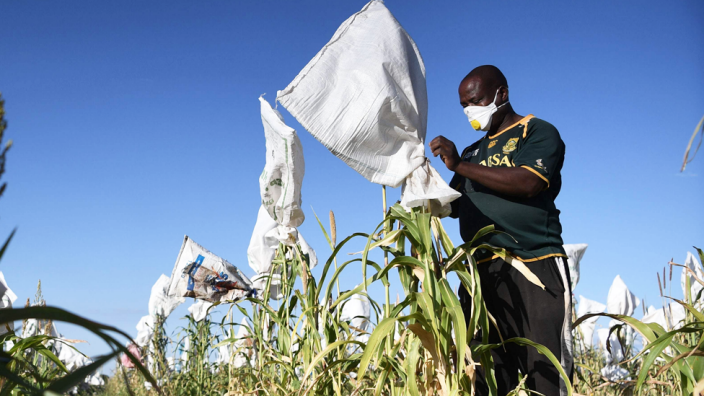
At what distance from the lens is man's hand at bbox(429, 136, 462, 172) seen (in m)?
1.62

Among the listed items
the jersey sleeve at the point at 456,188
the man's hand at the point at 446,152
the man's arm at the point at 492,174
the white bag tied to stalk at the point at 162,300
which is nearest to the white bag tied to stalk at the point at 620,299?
the white bag tied to stalk at the point at 162,300

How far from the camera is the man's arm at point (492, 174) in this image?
162 cm

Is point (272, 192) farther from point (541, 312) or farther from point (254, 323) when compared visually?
point (541, 312)

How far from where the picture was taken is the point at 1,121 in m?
0.66

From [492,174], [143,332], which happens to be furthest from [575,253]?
[143,332]

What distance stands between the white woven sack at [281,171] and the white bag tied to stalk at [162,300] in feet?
11.5

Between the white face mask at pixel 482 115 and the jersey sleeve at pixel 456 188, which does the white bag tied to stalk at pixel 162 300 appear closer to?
the jersey sleeve at pixel 456 188

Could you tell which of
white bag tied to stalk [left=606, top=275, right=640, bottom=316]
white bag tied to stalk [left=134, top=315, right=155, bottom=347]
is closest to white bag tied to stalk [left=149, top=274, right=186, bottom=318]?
white bag tied to stalk [left=134, top=315, right=155, bottom=347]

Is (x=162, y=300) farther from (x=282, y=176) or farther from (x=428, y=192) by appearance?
(x=428, y=192)

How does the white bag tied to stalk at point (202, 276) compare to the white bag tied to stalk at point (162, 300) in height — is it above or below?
below

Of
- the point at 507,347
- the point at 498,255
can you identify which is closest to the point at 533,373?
the point at 507,347

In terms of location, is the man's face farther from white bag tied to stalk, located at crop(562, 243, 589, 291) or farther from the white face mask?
white bag tied to stalk, located at crop(562, 243, 589, 291)

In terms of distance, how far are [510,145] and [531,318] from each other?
23.4 inches

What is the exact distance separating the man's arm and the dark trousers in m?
0.26
